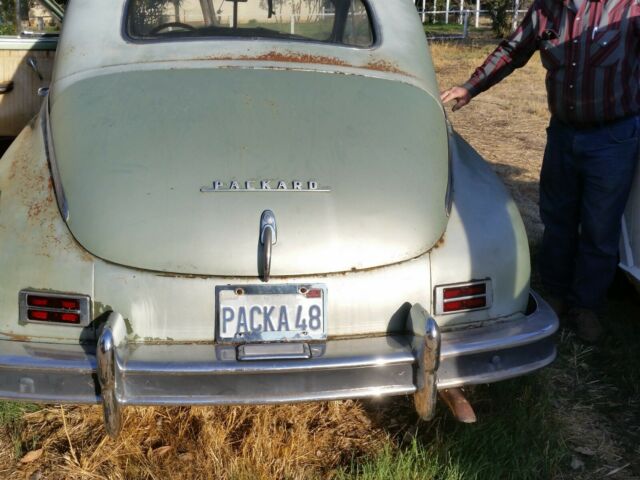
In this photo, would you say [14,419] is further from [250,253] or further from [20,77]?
[20,77]

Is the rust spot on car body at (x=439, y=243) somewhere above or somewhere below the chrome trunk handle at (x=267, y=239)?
below

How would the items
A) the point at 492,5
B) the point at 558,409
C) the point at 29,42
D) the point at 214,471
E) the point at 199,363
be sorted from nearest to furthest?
the point at 199,363 < the point at 214,471 < the point at 558,409 < the point at 29,42 < the point at 492,5

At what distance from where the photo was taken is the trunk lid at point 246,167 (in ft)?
8.40

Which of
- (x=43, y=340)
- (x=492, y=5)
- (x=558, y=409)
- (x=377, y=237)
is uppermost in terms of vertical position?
(x=377, y=237)

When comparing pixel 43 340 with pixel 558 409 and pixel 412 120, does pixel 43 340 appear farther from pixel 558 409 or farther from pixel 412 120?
pixel 558 409

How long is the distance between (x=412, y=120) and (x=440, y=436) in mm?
1266

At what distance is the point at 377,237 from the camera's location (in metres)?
2.64

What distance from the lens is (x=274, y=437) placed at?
9.91ft

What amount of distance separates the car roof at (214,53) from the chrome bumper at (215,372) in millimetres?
1241

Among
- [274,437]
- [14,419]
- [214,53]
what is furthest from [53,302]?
[214,53]

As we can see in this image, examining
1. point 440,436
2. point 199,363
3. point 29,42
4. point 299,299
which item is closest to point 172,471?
point 199,363

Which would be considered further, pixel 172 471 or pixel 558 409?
pixel 558 409

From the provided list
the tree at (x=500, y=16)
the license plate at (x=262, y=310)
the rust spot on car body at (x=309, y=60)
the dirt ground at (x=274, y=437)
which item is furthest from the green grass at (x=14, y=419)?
Answer: the tree at (x=500, y=16)

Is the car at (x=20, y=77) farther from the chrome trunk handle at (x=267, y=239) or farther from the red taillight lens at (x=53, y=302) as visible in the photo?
the chrome trunk handle at (x=267, y=239)
